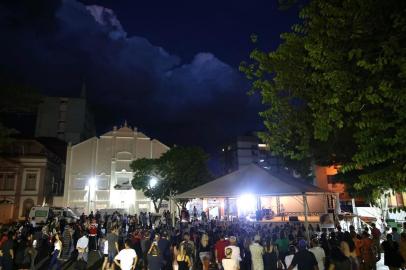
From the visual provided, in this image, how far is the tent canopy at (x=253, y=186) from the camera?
604 inches

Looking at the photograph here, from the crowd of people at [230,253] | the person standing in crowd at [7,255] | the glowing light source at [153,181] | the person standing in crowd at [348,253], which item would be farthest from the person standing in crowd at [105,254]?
the glowing light source at [153,181]

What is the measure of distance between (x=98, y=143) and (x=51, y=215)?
870 inches

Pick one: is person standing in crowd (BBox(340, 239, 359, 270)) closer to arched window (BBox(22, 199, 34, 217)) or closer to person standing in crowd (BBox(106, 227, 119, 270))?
person standing in crowd (BBox(106, 227, 119, 270))

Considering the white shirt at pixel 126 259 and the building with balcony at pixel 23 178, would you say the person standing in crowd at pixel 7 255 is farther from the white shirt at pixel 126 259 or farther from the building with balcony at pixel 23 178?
the building with balcony at pixel 23 178

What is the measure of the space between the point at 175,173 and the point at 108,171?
1330cm

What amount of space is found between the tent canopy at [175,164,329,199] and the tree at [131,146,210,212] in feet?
72.5

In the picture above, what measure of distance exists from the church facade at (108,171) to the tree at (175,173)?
239 inches

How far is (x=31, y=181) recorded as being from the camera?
133 ft

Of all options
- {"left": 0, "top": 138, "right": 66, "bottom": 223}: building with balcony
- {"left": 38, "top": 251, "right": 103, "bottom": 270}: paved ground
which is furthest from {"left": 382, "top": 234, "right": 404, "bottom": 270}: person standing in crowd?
{"left": 0, "top": 138, "right": 66, "bottom": 223}: building with balcony

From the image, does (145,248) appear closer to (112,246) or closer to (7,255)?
(112,246)

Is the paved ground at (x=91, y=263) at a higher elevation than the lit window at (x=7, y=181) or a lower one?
lower

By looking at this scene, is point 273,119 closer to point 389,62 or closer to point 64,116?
point 389,62

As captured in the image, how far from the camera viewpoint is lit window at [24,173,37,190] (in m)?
40.3

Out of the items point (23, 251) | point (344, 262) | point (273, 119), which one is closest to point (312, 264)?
point (344, 262)
